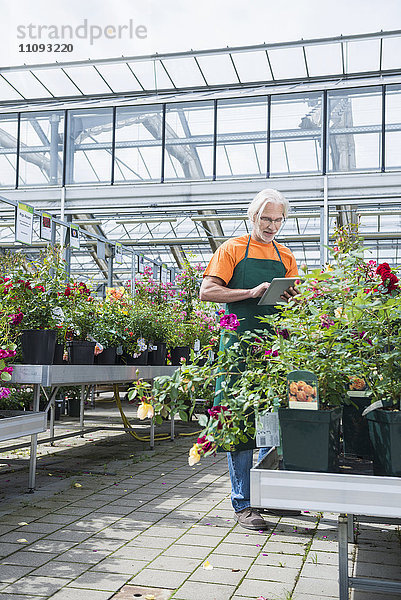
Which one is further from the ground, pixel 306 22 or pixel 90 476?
pixel 306 22

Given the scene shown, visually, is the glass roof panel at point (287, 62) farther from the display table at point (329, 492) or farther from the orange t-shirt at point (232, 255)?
the display table at point (329, 492)

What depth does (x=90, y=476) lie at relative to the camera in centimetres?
401

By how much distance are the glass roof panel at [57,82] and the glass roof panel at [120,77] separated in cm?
71

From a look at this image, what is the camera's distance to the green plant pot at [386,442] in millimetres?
1480

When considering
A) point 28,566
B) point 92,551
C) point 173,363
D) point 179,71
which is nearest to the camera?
point 28,566

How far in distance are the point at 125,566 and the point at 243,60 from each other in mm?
10443

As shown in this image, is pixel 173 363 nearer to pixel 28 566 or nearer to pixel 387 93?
pixel 28 566

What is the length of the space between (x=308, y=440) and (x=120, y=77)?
11.4 metres

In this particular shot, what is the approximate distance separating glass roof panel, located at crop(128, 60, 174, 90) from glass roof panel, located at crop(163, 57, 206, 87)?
5.4 inches

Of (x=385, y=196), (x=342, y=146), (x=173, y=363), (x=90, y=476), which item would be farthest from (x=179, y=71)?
(x=90, y=476)

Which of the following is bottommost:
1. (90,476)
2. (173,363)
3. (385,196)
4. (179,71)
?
(90,476)

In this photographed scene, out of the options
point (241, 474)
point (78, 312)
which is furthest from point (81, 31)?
point (241, 474)

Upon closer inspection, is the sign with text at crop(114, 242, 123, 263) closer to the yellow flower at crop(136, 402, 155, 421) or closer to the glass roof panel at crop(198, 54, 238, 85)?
the glass roof panel at crop(198, 54, 238, 85)

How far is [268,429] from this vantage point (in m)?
1.72
